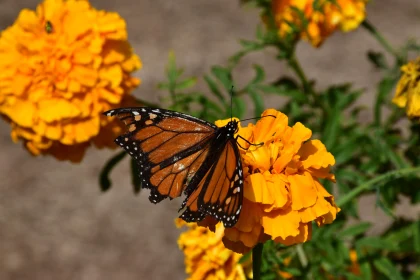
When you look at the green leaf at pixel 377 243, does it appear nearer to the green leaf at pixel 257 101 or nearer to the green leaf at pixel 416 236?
the green leaf at pixel 416 236

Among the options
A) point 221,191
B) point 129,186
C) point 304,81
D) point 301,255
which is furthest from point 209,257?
point 129,186

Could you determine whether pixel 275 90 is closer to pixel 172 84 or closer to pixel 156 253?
pixel 172 84

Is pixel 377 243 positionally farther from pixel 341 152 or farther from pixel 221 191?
pixel 221 191

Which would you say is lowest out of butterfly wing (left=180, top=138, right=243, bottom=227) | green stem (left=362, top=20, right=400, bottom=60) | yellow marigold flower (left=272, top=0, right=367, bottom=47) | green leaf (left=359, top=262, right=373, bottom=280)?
butterfly wing (left=180, top=138, right=243, bottom=227)

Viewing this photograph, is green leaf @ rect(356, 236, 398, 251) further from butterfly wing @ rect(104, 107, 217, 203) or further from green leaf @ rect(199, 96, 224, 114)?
butterfly wing @ rect(104, 107, 217, 203)

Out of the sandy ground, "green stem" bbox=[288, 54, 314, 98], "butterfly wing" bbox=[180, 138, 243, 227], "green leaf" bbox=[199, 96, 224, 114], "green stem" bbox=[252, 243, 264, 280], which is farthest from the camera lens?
the sandy ground

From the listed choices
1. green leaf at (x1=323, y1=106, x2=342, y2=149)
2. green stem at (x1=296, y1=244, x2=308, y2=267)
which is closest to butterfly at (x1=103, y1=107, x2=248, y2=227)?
green stem at (x1=296, y1=244, x2=308, y2=267)

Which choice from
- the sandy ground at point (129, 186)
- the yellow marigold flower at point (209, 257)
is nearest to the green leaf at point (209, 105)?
the yellow marigold flower at point (209, 257)

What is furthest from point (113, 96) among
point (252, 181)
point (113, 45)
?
point (252, 181)

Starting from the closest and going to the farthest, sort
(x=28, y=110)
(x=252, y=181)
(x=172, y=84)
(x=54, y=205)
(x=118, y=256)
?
(x=252, y=181) → (x=28, y=110) → (x=172, y=84) → (x=118, y=256) → (x=54, y=205)
